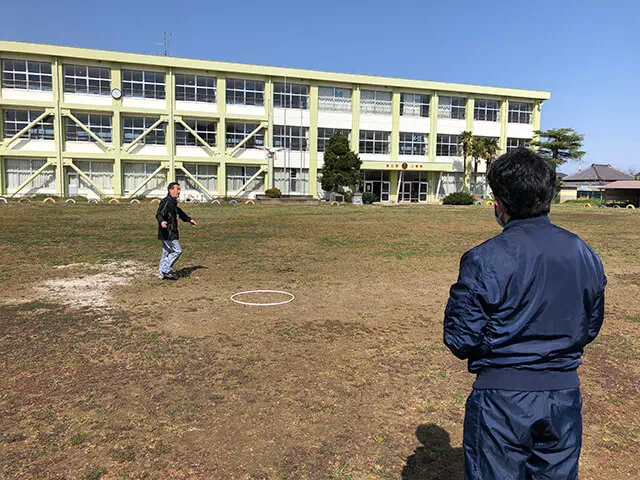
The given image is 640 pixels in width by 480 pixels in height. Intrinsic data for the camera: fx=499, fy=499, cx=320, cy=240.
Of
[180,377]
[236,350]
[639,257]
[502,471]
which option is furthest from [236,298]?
[639,257]

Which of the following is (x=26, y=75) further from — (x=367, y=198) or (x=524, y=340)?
(x=524, y=340)

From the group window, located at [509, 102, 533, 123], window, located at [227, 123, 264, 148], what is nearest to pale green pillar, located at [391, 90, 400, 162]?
window, located at [227, 123, 264, 148]

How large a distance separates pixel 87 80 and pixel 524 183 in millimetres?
45747

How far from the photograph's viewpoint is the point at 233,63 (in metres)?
44.2

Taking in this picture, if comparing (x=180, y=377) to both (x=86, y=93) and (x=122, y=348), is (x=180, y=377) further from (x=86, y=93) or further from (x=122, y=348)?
(x=86, y=93)

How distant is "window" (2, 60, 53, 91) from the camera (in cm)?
3931

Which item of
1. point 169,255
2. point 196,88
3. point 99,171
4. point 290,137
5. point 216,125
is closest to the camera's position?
point 169,255

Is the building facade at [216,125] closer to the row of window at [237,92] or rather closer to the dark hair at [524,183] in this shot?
the row of window at [237,92]

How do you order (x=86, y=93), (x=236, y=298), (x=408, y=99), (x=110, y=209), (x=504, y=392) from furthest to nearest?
(x=408, y=99)
(x=86, y=93)
(x=110, y=209)
(x=236, y=298)
(x=504, y=392)

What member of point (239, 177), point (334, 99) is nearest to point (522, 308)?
point (239, 177)

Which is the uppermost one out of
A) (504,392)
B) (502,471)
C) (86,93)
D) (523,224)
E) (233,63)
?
(233,63)

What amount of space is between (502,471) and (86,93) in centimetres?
4579

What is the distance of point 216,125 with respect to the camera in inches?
1762

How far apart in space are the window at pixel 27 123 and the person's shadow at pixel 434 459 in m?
44.5
